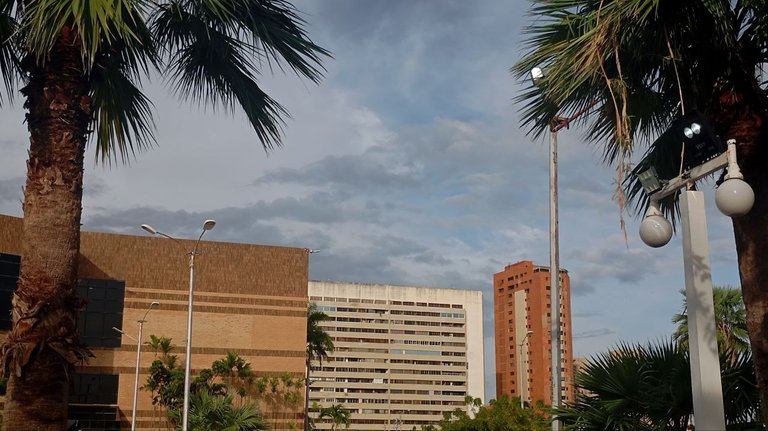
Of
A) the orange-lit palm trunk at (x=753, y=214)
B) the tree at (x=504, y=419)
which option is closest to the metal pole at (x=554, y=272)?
the orange-lit palm trunk at (x=753, y=214)

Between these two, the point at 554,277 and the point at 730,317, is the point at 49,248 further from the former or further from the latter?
the point at 730,317

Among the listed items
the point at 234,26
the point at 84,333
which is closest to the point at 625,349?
the point at 234,26

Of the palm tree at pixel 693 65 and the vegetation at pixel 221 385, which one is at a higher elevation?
the palm tree at pixel 693 65

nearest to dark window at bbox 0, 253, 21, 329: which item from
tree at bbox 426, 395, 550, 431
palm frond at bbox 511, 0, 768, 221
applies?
tree at bbox 426, 395, 550, 431

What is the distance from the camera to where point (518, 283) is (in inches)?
6166

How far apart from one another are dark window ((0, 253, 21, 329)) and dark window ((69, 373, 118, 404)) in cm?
624

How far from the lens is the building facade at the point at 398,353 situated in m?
145

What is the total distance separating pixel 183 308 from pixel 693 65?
1828 inches

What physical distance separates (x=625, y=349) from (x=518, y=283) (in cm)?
14914

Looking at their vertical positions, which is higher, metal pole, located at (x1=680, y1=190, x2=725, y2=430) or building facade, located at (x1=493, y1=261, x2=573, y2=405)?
building facade, located at (x1=493, y1=261, x2=573, y2=405)

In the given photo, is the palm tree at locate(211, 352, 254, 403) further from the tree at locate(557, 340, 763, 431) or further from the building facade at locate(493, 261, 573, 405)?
the building facade at locate(493, 261, 573, 405)

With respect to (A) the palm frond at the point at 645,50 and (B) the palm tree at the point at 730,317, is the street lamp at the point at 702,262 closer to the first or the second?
(A) the palm frond at the point at 645,50

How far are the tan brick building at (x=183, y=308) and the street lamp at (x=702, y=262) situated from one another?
4640 cm

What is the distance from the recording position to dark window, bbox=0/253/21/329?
43.4 m
